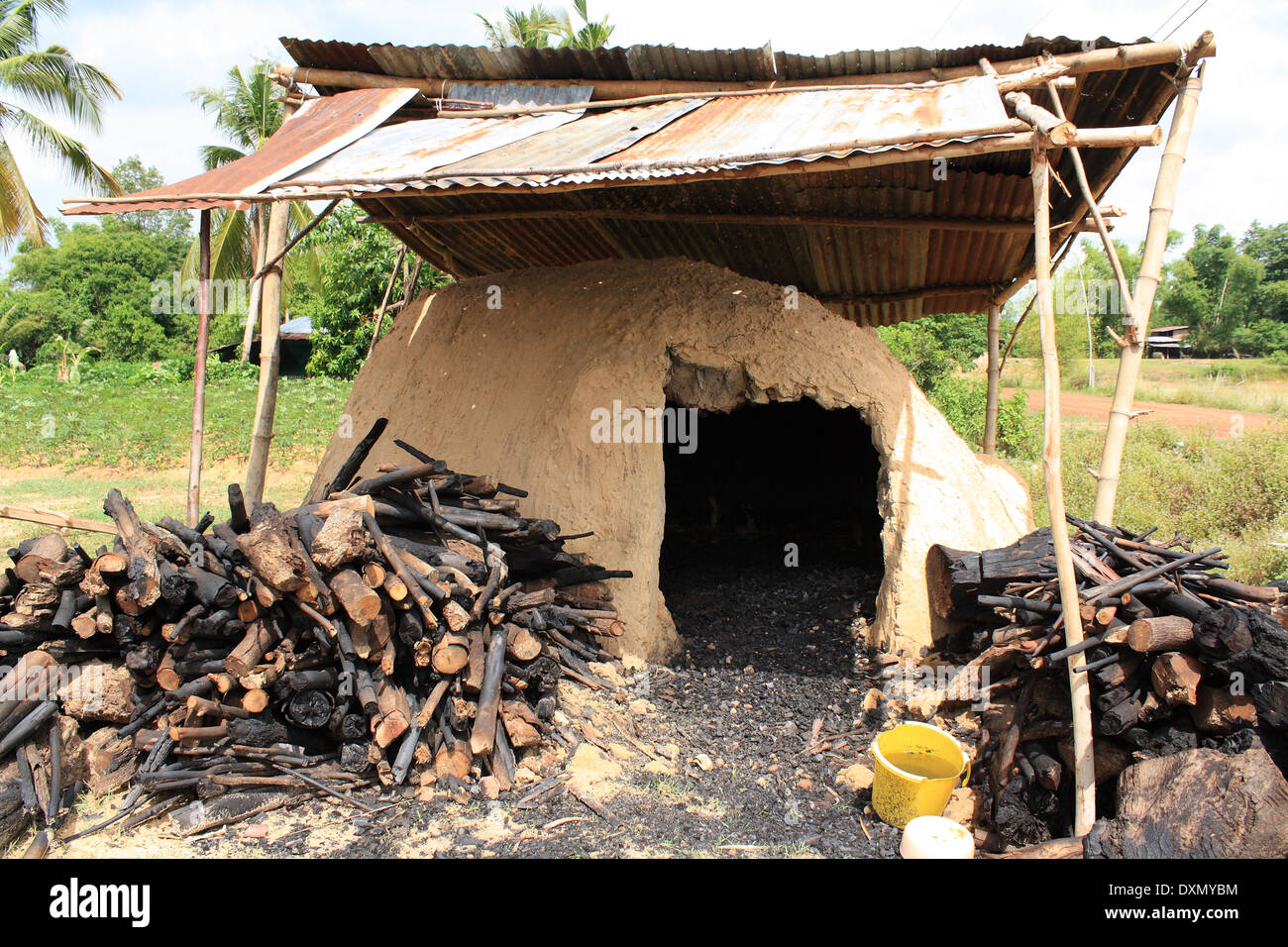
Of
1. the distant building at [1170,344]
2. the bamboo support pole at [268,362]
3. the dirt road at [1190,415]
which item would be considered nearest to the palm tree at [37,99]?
the bamboo support pole at [268,362]

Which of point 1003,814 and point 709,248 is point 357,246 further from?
point 1003,814

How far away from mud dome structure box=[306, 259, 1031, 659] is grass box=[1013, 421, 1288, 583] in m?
4.15

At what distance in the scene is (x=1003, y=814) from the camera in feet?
13.8

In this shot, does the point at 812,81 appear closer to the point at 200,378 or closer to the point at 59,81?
the point at 200,378

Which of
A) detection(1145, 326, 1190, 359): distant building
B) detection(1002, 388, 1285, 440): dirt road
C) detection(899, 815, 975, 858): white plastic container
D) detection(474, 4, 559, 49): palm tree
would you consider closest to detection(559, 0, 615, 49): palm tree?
detection(474, 4, 559, 49): palm tree

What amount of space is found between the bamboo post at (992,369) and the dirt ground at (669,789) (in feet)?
12.6

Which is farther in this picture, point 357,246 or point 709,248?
point 357,246

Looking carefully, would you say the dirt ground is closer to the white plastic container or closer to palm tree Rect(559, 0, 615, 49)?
the white plastic container

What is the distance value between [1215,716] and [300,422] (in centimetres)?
1831

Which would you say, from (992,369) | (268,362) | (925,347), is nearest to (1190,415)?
(925,347)

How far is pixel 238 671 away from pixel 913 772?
3.71 m

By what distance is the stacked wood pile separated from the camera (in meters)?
3.76

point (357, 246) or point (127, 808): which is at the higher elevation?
point (357, 246)
